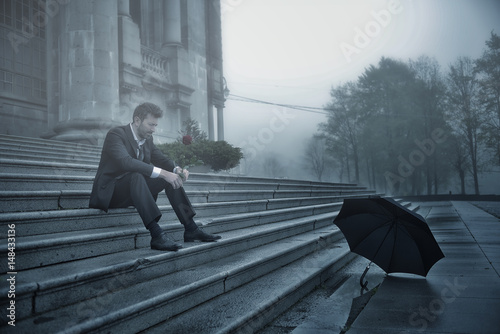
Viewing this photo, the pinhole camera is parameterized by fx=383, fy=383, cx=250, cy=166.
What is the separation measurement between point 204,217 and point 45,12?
1198 centimetres

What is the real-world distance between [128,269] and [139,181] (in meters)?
1.00

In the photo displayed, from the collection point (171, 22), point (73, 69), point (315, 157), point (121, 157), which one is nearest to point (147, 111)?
point (121, 157)

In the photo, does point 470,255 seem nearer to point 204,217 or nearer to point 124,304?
point 204,217

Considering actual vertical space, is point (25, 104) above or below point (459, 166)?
above

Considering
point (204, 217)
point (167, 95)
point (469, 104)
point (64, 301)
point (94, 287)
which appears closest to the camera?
point (64, 301)

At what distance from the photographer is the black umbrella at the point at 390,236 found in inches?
158

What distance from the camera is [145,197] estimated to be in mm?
3721

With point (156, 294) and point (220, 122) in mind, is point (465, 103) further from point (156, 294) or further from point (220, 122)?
point (156, 294)

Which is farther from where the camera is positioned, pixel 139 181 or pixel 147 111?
pixel 147 111

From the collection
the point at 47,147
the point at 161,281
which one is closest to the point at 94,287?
the point at 161,281

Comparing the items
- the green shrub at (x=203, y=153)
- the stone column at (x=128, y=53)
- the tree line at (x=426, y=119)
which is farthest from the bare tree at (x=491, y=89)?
the stone column at (x=128, y=53)

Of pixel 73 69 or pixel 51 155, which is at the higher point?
pixel 73 69

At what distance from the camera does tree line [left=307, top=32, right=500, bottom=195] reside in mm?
30594

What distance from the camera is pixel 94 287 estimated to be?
280 cm
